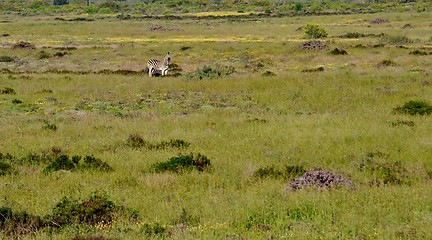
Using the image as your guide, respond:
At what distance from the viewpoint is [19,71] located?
4081 centimetres

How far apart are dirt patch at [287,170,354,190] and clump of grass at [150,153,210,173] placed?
8.92 ft

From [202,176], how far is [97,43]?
1977 inches

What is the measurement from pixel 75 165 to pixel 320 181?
6.40m

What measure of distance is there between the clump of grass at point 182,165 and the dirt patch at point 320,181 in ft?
8.92

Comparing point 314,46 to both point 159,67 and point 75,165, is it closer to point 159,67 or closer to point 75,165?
point 159,67

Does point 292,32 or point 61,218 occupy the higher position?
point 61,218

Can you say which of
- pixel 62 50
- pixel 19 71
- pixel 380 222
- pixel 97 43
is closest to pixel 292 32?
pixel 97 43

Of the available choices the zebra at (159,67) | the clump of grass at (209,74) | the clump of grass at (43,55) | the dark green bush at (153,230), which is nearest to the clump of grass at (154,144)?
the dark green bush at (153,230)

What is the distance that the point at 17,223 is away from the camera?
9.28 metres

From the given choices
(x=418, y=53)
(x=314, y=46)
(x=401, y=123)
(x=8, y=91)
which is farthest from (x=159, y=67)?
(x=401, y=123)

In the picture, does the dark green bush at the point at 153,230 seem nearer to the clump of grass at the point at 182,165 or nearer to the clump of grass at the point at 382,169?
the clump of grass at the point at 182,165

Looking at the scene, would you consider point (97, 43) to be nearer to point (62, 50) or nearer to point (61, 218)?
point (62, 50)

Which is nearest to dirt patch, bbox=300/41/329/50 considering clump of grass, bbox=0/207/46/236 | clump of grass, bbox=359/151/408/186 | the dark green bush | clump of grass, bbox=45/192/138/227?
clump of grass, bbox=359/151/408/186

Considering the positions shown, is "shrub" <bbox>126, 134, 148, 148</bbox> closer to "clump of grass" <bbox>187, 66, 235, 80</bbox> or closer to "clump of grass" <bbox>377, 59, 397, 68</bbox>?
"clump of grass" <bbox>187, 66, 235, 80</bbox>
